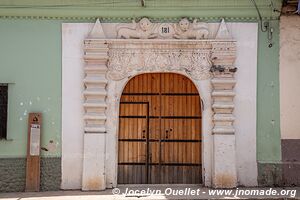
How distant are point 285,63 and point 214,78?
1.54m

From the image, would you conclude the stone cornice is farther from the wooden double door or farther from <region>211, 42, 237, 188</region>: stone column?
the wooden double door

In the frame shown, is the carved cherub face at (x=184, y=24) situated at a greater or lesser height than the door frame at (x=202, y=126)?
greater

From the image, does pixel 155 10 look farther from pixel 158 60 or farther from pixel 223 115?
pixel 223 115

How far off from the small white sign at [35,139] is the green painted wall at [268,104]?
453 centimetres

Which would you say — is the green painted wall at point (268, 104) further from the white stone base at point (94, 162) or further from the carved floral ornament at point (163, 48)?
the white stone base at point (94, 162)

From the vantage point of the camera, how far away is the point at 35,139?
26.8 ft

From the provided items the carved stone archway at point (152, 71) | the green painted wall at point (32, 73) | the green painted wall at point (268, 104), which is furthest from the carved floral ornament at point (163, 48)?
the green painted wall at point (32, 73)

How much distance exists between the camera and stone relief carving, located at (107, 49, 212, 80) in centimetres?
834

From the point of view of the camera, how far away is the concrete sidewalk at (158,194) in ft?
24.4

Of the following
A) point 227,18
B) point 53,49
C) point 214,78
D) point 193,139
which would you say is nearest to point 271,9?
point 227,18

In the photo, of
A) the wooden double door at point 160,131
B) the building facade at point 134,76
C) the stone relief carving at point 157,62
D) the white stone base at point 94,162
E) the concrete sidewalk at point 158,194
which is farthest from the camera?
the wooden double door at point 160,131

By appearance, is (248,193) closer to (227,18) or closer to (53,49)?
(227,18)

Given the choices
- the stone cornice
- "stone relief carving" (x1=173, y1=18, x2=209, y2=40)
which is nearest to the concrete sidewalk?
"stone relief carving" (x1=173, y1=18, x2=209, y2=40)

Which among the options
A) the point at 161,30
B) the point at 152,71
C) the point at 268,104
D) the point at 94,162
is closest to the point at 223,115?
the point at 268,104
